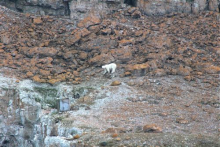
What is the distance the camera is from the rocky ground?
4022 cm

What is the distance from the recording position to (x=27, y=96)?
46.7 m

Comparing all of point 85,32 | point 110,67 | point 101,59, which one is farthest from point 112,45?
point 110,67

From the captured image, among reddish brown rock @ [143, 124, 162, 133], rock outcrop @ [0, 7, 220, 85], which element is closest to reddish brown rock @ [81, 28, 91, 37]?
rock outcrop @ [0, 7, 220, 85]

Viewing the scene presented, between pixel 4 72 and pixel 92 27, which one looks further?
pixel 92 27

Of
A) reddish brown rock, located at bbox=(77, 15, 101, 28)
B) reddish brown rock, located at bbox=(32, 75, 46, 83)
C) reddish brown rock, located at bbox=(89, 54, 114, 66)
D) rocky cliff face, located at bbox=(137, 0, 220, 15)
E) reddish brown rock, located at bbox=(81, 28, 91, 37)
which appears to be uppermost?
rocky cliff face, located at bbox=(137, 0, 220, 15)

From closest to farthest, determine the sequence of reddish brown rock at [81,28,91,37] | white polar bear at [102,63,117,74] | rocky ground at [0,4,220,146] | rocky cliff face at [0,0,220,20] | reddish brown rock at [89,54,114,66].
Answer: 1. rocky ground at [0,4,220,146]
2. white polar bear at [102,63,117,74]
3. reddish brown rock at [89,54,114,66]
4. reddish brown rock at [81,28,91,37]
5. rocky cliff face at [0,0,220,20]

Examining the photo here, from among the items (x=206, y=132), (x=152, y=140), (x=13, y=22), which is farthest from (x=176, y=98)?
(x=13, y=22)

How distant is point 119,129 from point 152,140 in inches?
117

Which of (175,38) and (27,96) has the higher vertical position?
(175,38)

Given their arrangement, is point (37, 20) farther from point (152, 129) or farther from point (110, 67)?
point (152, 129)

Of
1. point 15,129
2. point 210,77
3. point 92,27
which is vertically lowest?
point 15,129

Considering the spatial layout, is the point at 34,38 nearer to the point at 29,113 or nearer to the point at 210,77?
the point at 29,113

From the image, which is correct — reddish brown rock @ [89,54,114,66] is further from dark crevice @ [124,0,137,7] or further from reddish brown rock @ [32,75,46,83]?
dark crevice @ [124,0,137,7]

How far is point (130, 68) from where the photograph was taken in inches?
1976
